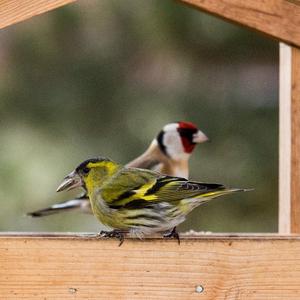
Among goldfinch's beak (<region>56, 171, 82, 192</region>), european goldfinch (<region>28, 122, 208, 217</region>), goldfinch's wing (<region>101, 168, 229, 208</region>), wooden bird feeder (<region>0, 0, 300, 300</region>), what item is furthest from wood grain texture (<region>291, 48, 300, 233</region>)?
european goldfinch (<region>28, 122, 208, 217</region>)

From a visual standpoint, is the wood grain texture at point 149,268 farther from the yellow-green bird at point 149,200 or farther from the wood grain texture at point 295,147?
the wood grain texture at point 295,147

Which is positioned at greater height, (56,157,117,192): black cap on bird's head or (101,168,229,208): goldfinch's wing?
(56,157,117,192): black cap on bird's head

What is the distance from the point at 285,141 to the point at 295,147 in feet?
0.22

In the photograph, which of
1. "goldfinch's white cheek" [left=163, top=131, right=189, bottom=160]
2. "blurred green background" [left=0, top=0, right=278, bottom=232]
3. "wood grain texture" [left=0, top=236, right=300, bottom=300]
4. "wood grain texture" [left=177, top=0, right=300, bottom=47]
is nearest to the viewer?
"wood grain texture" [left=0, top=236, right=300, bottom=300]

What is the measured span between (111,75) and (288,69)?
3084 mm

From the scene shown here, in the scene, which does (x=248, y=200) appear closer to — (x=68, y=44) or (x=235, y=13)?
(x=68, y=44)

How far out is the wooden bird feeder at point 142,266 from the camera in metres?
3.31

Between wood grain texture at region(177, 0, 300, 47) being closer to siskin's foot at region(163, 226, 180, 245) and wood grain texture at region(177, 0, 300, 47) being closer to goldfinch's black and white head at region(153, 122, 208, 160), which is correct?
siskin's foot at region(163, 226, 180, 245)

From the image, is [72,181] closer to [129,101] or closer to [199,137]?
[199,137]

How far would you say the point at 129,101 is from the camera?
6.79 m

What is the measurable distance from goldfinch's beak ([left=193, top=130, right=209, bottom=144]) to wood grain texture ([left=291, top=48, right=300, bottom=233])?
2248mm

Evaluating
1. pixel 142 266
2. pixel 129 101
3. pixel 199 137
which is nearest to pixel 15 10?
pixel 142 266

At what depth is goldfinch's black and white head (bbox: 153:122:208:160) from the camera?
6.23 meters

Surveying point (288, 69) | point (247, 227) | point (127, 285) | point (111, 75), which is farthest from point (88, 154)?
point (127, 285)
